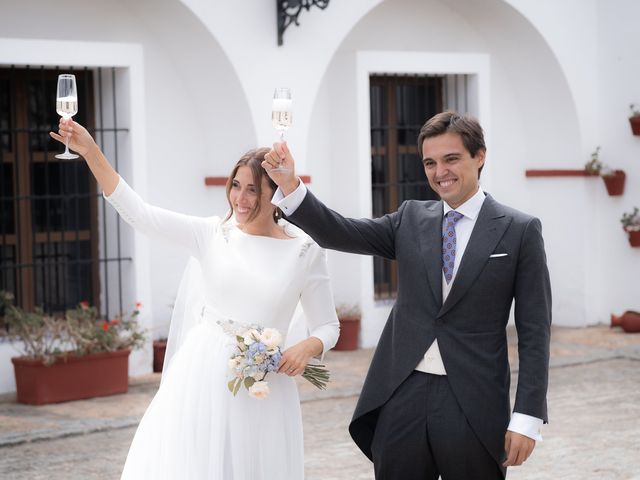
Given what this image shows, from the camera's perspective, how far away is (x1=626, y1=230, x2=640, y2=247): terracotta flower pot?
1074cm

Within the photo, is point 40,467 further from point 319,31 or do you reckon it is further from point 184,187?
point 319,31

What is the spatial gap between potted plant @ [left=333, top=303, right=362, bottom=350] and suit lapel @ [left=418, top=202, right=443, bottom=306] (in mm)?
6358

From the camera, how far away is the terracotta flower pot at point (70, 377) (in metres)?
7.80

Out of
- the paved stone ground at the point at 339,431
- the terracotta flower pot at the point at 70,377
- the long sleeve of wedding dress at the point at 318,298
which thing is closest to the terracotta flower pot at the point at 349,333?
the paved stone ground at the point at 339,431

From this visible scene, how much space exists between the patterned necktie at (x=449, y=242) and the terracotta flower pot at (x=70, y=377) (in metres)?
4.91

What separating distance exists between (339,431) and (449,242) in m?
3.84

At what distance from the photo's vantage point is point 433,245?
3414 millimetres

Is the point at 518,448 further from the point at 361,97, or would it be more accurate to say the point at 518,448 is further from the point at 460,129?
the point at 361,97

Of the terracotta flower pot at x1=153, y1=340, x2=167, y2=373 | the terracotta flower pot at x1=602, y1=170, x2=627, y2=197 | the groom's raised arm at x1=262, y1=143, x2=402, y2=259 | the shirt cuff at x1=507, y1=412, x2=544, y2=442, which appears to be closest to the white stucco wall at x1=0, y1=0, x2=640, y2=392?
the terracotta flower pot at x1=602, y1=170, x2=627, y2=197

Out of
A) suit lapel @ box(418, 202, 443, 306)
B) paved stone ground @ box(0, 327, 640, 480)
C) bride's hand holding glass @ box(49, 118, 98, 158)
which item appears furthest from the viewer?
paved stone ground @ box(0, 327, 640, 480)

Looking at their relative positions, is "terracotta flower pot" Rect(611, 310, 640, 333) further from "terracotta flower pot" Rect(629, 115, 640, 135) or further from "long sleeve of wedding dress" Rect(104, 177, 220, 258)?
"long sleeve of wedding dress" Rect(104, 177, 220, 258)

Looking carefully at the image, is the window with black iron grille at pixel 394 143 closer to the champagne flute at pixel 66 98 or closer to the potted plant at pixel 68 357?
the potted plant at pixel 68 357

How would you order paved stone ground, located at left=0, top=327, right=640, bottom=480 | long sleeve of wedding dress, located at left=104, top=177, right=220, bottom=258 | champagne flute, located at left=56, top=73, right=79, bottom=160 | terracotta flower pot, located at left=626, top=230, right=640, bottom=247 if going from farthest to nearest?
terracotta flower pot, located at left=626, top=230, right=640, bottom=247
paved stone ground, located at left=0, top=327, right=640, bottom=480
long sleeve of wedding dress, located at left=104, top=177, right=220, bottom=258
champagne flute, located at left=56, top=73, right=79, bottom=160

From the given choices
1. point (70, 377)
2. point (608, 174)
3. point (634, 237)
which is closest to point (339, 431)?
point (70, 377)
